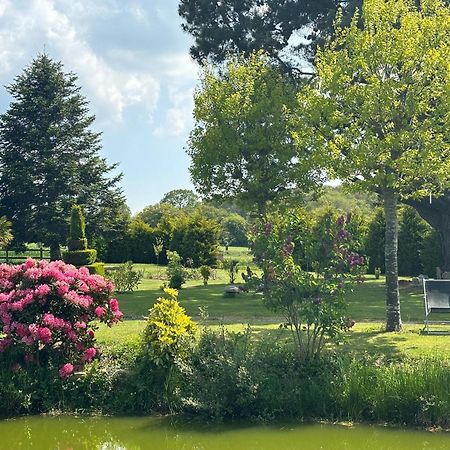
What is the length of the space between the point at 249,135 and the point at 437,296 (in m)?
10.8

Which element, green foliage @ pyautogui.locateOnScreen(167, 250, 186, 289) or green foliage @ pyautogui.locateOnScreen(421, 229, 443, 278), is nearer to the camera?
green foliage @ pyautogui.locateOnScreen(167, 250, 186, 289)

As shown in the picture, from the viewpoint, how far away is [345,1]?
21.7 m

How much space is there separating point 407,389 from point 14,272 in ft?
21.4

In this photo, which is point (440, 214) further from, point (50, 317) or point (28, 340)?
point (28, 340)

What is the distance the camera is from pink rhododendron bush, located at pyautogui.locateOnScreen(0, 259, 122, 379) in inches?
363

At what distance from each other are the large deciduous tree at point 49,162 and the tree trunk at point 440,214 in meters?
18.6

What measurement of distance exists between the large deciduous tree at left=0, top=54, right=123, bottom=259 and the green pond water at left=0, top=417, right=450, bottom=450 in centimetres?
2471

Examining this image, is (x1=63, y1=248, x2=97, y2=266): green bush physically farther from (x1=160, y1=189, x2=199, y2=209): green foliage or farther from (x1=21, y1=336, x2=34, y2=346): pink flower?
(x1=160, y1=189, x2=199, y2=209): green foliage

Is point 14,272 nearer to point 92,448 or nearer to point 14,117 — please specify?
point 92,448

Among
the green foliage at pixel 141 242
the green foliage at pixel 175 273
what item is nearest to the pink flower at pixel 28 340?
the green foliage at pixel 175 273

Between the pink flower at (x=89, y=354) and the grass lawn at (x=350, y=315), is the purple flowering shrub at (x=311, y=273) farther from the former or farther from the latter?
the pink flower at (x=89, y=354)

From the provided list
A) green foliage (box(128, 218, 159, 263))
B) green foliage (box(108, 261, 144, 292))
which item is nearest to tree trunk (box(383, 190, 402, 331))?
green foliage (box(108, 261, 144, 292))

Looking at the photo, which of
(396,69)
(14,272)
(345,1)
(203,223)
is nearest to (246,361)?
(14,272)

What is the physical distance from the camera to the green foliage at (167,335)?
9023 mm
